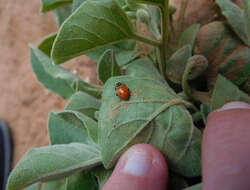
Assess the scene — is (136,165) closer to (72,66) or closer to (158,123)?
(158,123)

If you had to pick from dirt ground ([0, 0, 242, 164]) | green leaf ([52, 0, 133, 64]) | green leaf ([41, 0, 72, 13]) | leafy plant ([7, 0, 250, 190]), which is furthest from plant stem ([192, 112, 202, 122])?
dirt ground ([0, 0, 242, 164])

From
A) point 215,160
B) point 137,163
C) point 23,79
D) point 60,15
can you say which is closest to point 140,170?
point 137,163

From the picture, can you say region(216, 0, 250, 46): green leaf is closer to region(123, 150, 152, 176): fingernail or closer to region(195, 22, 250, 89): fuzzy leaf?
region(195, 22, 250, 89): fuzzy leaf

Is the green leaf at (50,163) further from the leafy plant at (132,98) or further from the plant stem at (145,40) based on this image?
the plant stem at (145,40)

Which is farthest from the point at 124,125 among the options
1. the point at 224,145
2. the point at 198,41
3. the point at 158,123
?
the point at 198,41

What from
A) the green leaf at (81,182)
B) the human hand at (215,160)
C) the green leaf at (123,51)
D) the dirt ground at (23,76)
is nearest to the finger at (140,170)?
the human hand at (215,160)

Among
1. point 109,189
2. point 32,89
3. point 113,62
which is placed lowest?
point 32,89

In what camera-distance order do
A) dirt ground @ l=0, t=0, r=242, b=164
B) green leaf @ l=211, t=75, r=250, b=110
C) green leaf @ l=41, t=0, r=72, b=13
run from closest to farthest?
green leaf @ l=211, t=75, r=250, b=110
green leaf @ l=41, t=0, r=72, b=13
dirt ground @ l=0, t=0, r=242, b=164
